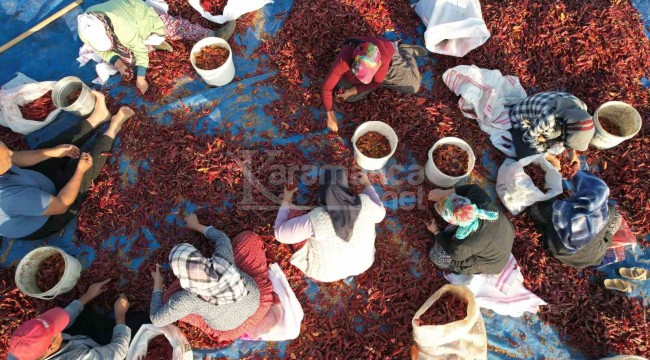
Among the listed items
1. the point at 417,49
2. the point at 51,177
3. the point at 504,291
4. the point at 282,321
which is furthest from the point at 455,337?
the point at 51,177

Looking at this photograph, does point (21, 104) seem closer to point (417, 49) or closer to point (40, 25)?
point (40, 25)

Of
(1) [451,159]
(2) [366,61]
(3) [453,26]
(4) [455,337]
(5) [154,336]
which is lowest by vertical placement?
(4) [455,337]

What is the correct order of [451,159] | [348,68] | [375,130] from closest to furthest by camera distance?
[348,68]
[451,159]
[375,130]

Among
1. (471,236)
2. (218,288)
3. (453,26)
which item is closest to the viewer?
(218,288)

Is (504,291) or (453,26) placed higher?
(453,26)

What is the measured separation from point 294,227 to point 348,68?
1.91 meters

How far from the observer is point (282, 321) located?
12.8 feet

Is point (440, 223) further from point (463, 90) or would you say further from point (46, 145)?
point (46, 145)

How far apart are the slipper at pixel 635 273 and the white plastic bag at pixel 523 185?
3.96 feet

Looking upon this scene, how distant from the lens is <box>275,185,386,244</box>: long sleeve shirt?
3660 millimetres

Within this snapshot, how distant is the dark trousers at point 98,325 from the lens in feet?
12.6

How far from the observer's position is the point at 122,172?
177 inches

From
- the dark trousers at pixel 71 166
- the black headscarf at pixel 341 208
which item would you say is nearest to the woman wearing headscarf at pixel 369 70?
the black headscarf at pixel 341 208

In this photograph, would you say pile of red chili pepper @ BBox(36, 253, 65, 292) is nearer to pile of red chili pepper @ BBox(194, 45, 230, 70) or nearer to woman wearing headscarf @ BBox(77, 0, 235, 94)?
woman wearing headscarf @ BBox(77, 0, 235, 94)
